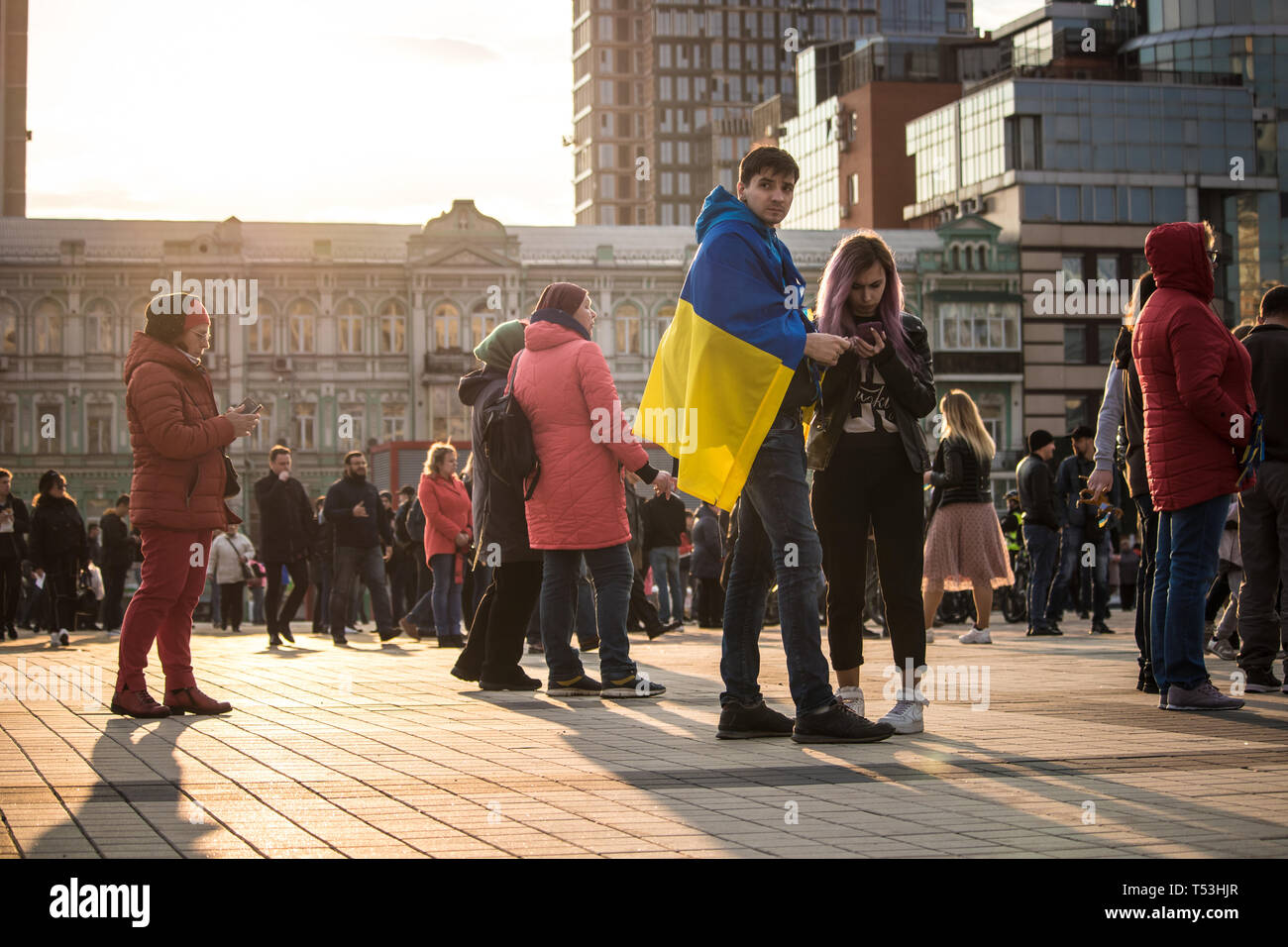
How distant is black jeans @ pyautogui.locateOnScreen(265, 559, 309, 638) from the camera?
56.9ft

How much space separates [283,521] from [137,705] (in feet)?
34.1

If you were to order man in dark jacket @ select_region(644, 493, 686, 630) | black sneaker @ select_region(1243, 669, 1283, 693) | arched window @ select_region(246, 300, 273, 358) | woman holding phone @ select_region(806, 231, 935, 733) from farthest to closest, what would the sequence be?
arched window @ select_region(246, 300, 273, 358) < man in dark jacket @ select_region(644, 493, 686, 630) < black sneaker @ select_region(1243, 669, 1283, 693) < woman holding phone @ select_region(806, 231, 935, 733)

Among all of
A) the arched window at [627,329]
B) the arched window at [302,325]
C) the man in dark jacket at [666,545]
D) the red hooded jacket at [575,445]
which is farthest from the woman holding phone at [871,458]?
the arched window at [302,325]

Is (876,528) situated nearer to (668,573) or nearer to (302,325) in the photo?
(668,573)

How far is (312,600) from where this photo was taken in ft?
82.8

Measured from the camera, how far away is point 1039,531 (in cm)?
1681

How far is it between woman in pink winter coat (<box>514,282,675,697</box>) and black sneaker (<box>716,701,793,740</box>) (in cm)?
206

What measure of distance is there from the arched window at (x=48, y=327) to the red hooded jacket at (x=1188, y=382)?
54585mm

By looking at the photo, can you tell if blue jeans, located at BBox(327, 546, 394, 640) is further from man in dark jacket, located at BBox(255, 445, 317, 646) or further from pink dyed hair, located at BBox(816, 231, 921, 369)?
pink dyed hair, located at BBox(816, 231, 921, 369)

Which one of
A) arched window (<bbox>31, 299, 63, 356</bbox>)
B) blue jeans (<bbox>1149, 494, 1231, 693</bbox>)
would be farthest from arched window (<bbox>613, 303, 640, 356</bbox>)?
blue jeans (<bbox>1149, 494, 1231, 693</bbox>)

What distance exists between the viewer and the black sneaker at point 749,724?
23.2 feet

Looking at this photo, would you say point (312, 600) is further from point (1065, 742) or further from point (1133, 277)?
point (1133, 277)
